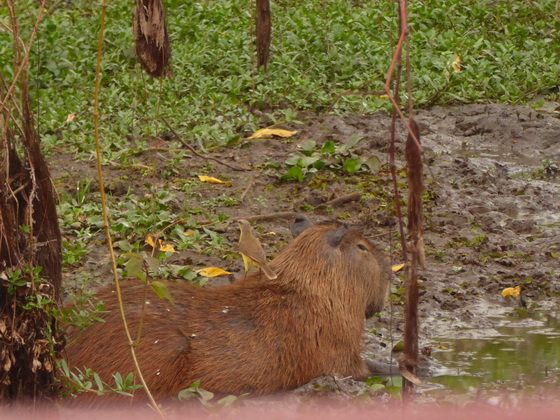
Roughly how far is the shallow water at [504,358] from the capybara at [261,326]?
1.41 feet

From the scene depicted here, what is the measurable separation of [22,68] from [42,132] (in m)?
5.08

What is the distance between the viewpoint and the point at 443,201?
7000mm

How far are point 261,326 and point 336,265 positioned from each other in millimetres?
574

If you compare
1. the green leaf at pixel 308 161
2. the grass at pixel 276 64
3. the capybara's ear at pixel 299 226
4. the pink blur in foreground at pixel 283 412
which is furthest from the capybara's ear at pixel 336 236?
the grass at pixel 276 64

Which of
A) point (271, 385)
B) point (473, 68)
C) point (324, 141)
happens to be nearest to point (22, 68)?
point (271, 385)

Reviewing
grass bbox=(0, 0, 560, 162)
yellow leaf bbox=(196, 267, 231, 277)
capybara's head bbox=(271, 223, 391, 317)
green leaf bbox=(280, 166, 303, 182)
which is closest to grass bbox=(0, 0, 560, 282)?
grass bbox=(0, 0, 560, 162)

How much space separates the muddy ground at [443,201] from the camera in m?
5.66

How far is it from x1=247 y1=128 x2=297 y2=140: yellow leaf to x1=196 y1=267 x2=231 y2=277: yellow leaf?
7.68ft

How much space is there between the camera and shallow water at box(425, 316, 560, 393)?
4.45 metres

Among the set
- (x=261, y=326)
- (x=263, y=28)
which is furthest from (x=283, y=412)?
(x=263, y=28)

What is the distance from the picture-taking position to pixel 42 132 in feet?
26.5

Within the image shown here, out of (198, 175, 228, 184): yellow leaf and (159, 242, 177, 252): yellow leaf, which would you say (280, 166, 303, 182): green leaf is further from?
(159, 242, 177, 252): yellow leaf

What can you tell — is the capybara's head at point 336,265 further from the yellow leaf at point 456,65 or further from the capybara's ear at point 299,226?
the yellow leaf at point 456,65

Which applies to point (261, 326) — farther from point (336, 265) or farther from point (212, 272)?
point (212, 272)
